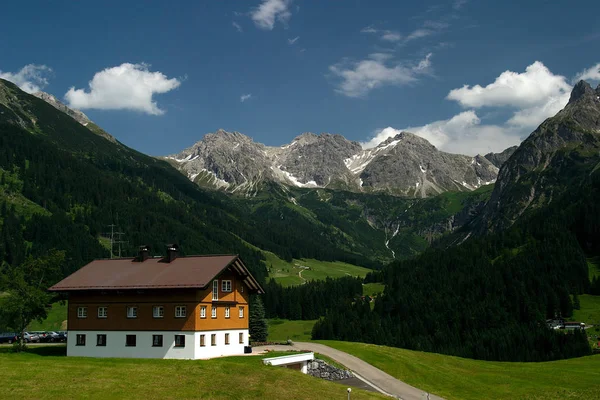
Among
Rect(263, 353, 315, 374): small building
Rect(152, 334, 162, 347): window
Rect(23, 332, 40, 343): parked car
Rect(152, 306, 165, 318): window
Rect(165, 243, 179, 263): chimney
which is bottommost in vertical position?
Rect(263, 353, 315, 374): small building

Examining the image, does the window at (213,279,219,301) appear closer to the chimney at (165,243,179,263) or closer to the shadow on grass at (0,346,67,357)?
the chimney at (165,243,179,263)

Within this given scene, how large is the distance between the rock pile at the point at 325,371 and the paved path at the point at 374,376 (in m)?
1.63

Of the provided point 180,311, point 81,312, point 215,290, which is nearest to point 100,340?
point 81,312

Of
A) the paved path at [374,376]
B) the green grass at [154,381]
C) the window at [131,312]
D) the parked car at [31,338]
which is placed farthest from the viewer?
the parked car at [31,338]

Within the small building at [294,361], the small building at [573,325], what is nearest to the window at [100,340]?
the small building at [294,361]

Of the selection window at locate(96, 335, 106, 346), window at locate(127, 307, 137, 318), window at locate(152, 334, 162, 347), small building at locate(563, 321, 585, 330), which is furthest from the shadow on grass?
small building at locate(563, 321, 585, 330)

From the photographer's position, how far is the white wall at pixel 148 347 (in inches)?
2576

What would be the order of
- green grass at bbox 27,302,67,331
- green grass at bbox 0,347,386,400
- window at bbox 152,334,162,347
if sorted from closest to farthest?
green grass at bbox 0,347,386,400 < window at bbox 152,334,162,347 < green grass at bbox 27,302,67,331

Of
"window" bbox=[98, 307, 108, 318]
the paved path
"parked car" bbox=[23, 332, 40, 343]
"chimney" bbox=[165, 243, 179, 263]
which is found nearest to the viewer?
the paved path

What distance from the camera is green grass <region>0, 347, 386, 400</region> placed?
43062 mm

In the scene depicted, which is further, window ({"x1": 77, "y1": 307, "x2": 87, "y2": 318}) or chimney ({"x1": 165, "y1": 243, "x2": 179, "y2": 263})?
chimney ({"x1": 165, "y1": 243, "x2": 179, "y2": 263})

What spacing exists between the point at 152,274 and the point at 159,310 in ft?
17.6

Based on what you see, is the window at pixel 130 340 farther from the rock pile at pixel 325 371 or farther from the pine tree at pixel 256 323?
the pine tree at pixel 256 323

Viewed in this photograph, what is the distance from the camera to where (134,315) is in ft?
226
